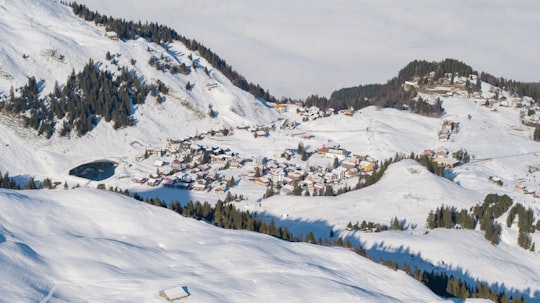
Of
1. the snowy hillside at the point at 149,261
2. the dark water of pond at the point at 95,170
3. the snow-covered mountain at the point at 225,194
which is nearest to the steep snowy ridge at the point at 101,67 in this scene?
the snow-covered mountain at the point at 225,194

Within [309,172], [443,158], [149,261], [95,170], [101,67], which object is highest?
[101,67]

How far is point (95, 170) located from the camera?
311 feet

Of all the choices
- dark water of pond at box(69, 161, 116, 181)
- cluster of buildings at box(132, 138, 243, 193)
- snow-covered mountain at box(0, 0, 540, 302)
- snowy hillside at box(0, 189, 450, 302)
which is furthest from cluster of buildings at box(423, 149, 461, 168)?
dark water of pond at box(69, 161, 116, 181)

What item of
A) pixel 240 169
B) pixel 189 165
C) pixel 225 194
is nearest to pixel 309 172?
pixel 240 169

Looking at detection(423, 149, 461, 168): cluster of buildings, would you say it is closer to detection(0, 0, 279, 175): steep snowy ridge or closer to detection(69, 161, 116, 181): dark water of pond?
detection(0, 0, 279, 175): steep snowy ridge

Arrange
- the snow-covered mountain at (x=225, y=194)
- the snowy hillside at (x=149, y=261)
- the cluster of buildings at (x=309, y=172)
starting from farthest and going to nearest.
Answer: the cluster of buildings at (x=309, y=172)
the snow-covered mountain at (x=225, y=194)
the snowy hillside at (x=149, y=261)

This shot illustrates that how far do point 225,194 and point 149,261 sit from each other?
40.6 meters

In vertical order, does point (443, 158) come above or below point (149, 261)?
above

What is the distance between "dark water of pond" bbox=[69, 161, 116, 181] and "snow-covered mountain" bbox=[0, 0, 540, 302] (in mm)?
1251

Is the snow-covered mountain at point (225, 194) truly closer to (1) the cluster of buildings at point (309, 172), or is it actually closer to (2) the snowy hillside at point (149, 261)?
(2) the snowy hillside at point (149, 261)

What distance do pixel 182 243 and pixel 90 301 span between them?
1272 centimetres

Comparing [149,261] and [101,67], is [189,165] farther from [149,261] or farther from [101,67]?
[149,261]

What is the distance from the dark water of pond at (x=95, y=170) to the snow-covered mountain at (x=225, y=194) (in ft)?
4.10

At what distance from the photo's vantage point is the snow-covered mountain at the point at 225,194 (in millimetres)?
41250
